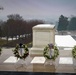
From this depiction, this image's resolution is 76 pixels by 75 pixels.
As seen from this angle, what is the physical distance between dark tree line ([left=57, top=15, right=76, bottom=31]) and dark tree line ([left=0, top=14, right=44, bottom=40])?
0.73m

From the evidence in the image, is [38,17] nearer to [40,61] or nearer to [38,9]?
[38,9]

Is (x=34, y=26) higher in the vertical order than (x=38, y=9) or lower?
lower

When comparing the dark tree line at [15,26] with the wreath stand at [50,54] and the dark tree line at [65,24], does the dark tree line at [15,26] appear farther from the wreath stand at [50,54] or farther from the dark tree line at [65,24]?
the wreath stand at [50,54]

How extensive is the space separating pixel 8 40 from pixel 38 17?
60.4 inches

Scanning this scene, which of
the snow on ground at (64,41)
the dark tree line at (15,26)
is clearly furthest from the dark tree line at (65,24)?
the dark tree line at (15,26)

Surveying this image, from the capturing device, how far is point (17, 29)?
10.5 meters

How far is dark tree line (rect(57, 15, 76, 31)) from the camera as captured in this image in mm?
10438

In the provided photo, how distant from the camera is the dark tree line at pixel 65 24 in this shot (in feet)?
34.2

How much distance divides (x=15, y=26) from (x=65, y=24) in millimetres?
1984

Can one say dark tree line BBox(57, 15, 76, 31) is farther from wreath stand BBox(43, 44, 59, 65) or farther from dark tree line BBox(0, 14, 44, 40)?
wreath stand BBox(43, 44, 59, 65)

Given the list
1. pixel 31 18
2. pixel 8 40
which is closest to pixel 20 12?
pixel 31 18

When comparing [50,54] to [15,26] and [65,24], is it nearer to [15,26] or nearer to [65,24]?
[65,24]

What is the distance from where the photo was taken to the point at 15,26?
1046 centimetres

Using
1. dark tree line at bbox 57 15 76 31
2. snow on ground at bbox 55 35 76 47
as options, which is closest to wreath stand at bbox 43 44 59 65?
snow on ground at bbox 55 35 76 47
